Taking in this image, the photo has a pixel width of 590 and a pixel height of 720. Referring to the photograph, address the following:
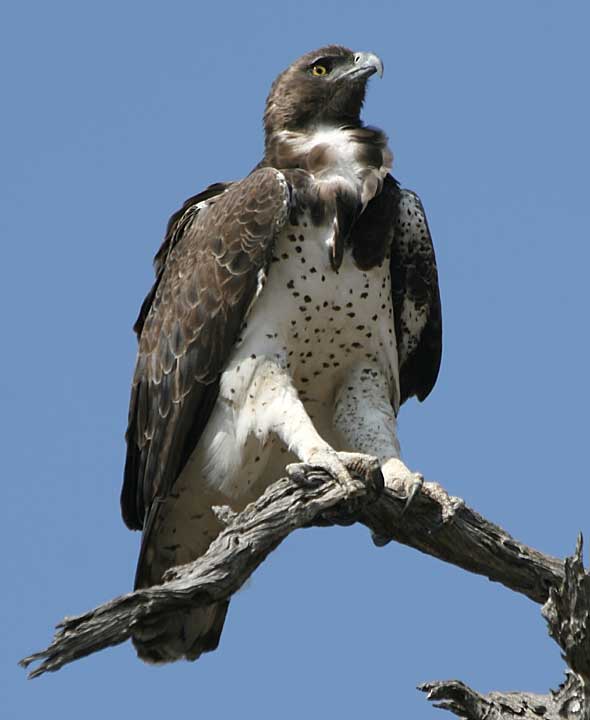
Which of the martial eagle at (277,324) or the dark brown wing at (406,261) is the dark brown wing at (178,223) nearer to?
the martial eagle at (277,324)

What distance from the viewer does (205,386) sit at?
991 centimetres

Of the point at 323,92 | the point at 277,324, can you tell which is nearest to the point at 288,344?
the point at 277,324

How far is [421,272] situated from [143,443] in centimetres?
221

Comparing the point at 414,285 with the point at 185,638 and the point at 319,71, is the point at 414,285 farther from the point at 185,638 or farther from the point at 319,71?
the point at 185,638

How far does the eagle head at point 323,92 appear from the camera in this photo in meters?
10.5

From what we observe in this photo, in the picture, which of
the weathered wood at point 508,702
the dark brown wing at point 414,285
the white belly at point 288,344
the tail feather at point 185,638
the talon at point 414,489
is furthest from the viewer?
the dark brown wing at point 414,285

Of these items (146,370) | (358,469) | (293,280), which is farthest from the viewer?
(146,370)

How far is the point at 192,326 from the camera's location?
10023 mm

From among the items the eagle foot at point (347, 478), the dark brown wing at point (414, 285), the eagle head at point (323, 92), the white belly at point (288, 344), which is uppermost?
the eagle head at point (323, 92)

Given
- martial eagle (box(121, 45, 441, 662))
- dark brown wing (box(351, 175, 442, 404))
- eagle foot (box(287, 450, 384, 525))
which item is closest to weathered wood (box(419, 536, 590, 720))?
eagle foot (box(287, 450, 384, 525))

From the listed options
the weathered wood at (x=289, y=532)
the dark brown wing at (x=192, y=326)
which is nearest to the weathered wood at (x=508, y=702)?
the weathered wood at (x=289, y=532)

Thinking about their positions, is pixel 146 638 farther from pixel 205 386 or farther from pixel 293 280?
pixel 293 280

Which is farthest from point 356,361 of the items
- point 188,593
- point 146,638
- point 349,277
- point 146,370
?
point 188,593

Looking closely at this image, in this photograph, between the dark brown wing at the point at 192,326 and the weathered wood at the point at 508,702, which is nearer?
the weathered wood at the point at 508,702
